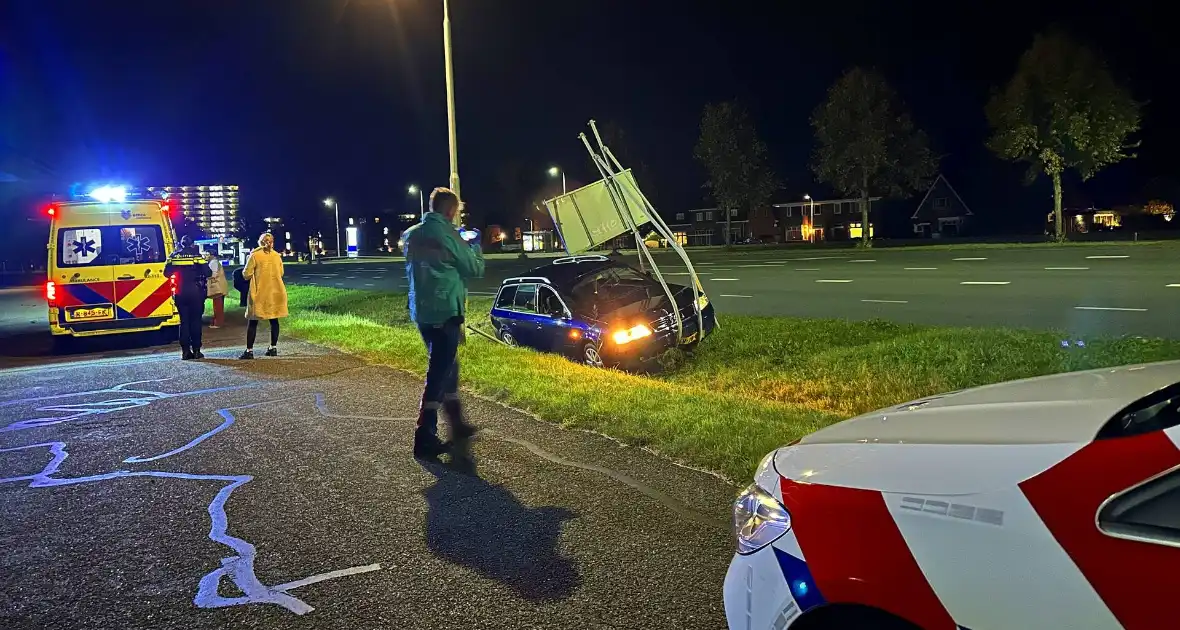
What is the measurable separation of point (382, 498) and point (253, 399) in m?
4.12

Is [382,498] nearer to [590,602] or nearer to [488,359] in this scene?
[590,602]

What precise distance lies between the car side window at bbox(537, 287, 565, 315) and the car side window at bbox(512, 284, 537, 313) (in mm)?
171

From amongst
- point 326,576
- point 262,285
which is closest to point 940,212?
point 262,285

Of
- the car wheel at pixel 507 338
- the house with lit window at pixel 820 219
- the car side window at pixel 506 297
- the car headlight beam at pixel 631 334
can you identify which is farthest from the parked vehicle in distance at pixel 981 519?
the house with lit window at pixel 820 219

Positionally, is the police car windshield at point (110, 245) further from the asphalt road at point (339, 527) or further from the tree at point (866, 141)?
the tree at point (866, 141)

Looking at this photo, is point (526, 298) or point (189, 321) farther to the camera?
point (526, 298)

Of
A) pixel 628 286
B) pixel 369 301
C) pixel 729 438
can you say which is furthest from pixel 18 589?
pixel 369 301

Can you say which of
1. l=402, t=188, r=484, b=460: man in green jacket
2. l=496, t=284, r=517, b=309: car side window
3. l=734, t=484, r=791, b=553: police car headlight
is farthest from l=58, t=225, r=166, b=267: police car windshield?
l=734, t=484, r=791, b=553: police car headlight

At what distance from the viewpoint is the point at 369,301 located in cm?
2211

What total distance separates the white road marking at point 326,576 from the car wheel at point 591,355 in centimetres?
734

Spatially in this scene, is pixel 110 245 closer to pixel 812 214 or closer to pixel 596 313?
pixel 596 313

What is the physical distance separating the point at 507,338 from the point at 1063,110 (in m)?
38.1

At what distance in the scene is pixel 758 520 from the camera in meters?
2.44

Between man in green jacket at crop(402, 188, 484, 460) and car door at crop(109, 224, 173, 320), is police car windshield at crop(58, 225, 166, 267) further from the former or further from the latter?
man in green jacket at crop(402, 188, 484, 460)
